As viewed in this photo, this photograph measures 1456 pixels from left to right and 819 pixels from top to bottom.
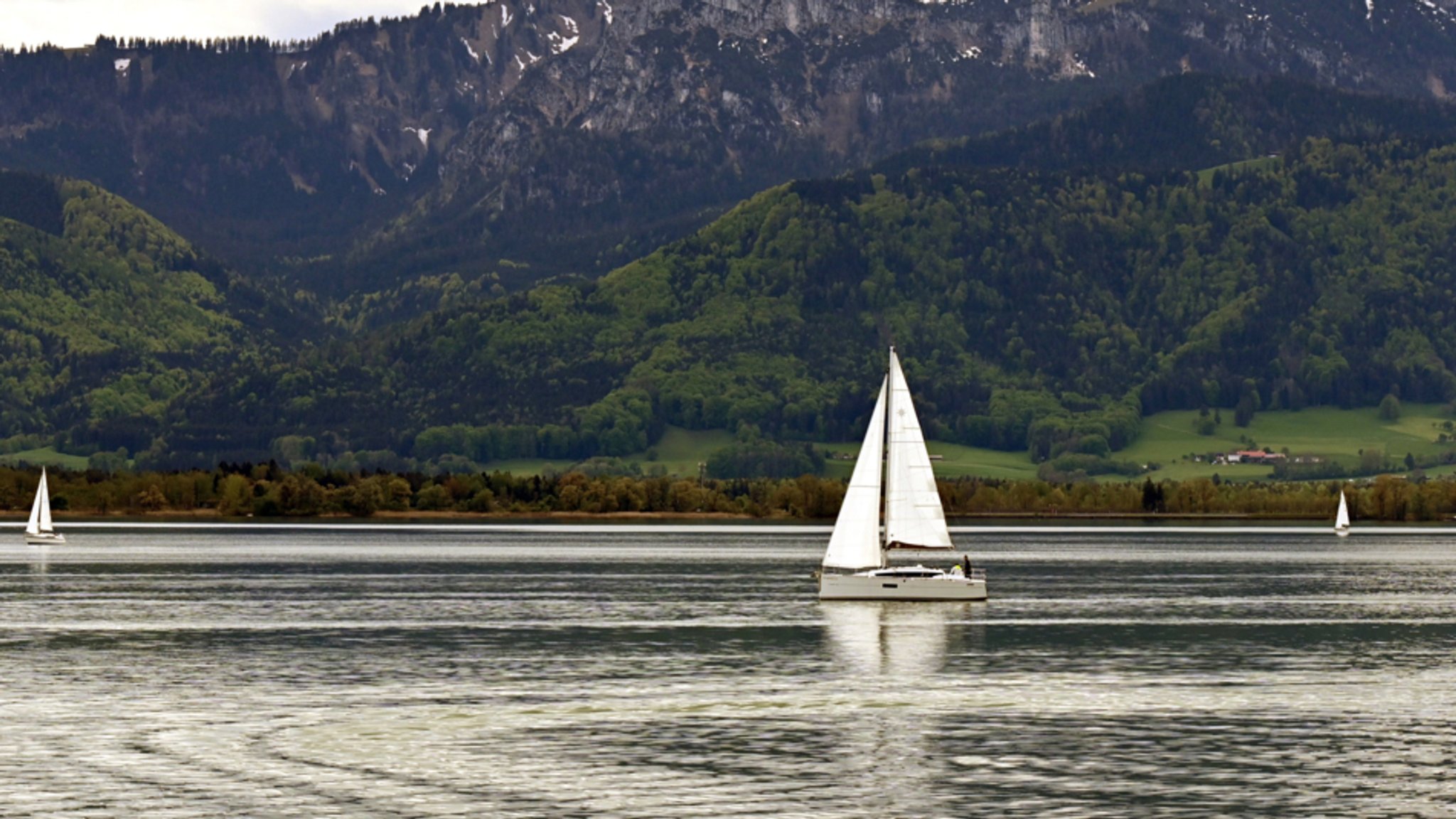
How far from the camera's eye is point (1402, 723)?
8788cm

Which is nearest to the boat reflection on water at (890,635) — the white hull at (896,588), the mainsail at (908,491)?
the white hull at (896,588)

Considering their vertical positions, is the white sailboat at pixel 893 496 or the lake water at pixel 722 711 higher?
the white sailboat at pixel 893 496

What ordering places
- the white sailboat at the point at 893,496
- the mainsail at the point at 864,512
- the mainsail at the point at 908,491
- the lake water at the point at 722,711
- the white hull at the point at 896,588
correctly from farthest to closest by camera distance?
the white hull at the point at 896,588, the mainsail at the point at 908,491, the white sailboat at the point at 893,496, the mainsail at the point at 864,512, the lake water at the point at 722,711

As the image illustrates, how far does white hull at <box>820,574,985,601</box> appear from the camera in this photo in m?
145

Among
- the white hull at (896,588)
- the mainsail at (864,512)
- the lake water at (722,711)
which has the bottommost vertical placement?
the lake water at (722,711)

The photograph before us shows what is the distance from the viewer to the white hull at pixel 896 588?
145125 mm

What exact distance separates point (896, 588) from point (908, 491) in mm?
10932

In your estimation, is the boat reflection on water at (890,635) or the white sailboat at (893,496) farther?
the white sailboat at (893,496)

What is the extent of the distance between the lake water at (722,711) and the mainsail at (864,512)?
13.1ft

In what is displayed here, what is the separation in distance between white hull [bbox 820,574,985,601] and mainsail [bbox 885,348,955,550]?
7.30m

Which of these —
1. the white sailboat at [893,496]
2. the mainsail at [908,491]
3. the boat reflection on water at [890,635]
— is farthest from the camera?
the mainsail at [908,491]

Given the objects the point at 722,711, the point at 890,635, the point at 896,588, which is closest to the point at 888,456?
the point at 896,588

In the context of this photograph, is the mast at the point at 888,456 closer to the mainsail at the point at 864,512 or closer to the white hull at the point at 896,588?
the mainsail at the point at 864,512

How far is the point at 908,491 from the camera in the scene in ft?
454
